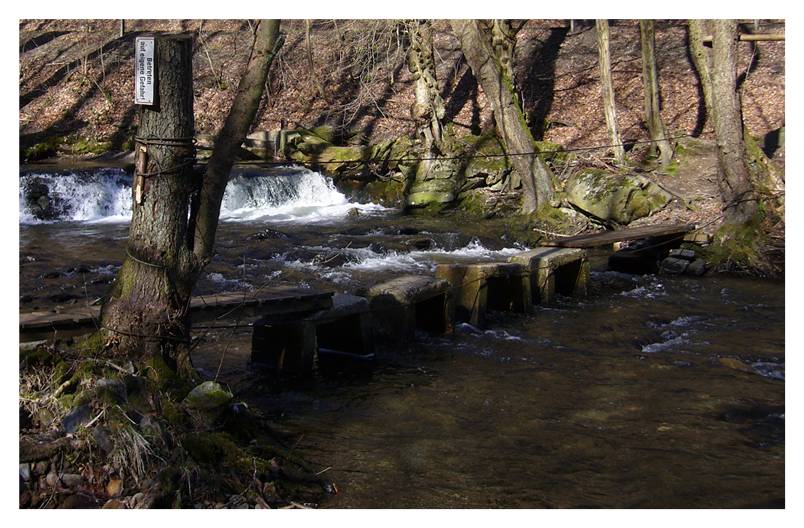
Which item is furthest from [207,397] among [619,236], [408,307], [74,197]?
[74,197]

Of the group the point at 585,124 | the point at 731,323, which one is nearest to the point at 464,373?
the point at 731,323

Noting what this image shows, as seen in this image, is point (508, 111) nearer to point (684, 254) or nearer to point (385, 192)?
point (385, 192)

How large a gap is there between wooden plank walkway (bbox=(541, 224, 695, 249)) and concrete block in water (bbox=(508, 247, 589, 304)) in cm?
20

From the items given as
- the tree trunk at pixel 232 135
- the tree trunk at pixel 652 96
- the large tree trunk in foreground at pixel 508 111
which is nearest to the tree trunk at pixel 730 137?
the tree trunk at pixel 652 96

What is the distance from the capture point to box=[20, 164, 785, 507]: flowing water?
6156 mm

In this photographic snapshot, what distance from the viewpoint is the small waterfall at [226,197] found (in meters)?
20.0

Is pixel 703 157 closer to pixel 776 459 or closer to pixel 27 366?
pixel 776 459

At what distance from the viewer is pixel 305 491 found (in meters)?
5.74

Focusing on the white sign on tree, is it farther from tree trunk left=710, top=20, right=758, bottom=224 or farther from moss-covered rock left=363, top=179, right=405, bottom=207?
moss-covered rock left=363, top=179, right=405, bottom=207

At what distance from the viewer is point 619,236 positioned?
46.7ft

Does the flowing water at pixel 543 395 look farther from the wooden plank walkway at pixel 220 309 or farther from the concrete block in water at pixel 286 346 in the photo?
the wooden plank walkway at pixel 220 309

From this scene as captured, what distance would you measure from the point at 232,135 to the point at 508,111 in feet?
43.5

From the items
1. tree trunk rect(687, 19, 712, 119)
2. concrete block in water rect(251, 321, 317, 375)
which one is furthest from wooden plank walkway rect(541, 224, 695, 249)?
concrete block in water rect(251, 321, 317, 375)

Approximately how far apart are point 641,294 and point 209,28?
2533cm
